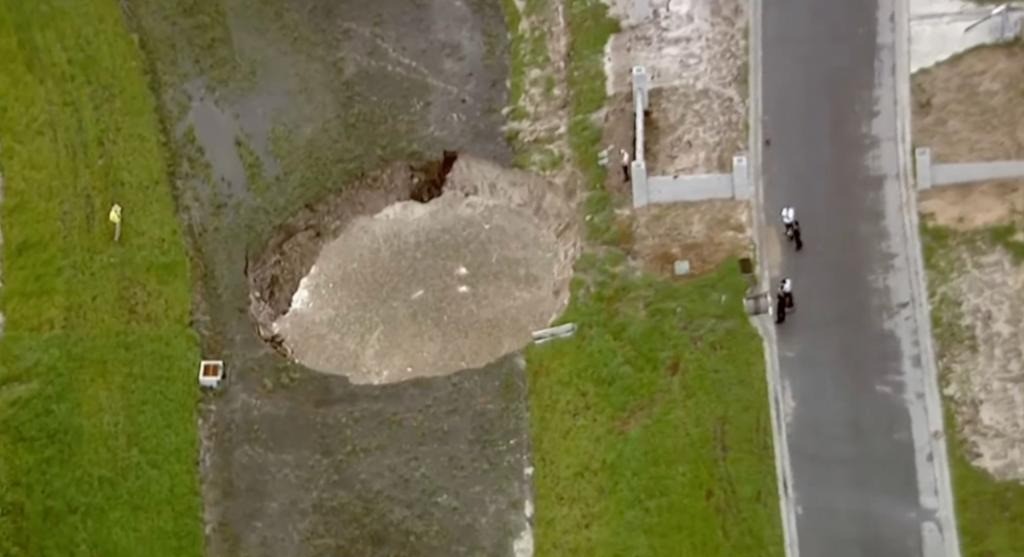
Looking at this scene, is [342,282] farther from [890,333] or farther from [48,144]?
[890,333]

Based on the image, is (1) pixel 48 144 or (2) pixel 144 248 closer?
(2) pixel 144 248

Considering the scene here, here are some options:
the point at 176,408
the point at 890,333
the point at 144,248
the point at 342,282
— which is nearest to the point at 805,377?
the point at 890,333

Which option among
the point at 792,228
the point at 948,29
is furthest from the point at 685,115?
the point at 948,29

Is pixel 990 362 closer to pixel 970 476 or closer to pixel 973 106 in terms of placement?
pixel 970 476

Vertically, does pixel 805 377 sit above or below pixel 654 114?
below

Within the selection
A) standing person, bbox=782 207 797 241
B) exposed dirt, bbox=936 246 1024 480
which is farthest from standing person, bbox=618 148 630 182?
exposed dirt, bbox=936 246 1024 480

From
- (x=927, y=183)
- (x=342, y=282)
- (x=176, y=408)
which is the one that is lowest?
(x=176, y=408)

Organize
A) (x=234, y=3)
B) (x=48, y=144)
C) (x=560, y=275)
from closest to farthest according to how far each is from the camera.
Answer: (x=560, y=275) → (x=48, y=144) → (x=234, y=3)
